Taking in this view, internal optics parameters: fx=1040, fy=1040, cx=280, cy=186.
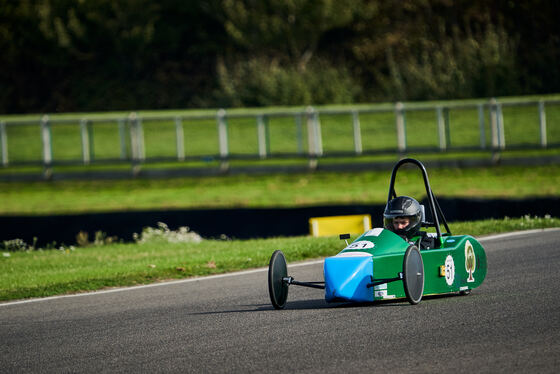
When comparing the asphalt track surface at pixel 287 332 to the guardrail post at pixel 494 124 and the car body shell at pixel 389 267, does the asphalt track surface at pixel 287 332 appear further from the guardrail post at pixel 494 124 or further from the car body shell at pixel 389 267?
the guardrail post at pixel 494 124

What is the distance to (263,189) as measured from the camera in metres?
29.0

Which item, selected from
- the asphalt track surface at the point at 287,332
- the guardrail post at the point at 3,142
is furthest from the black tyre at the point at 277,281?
the guardrail post at the point at 3,142

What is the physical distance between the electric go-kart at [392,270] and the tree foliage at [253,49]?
28.3 metres

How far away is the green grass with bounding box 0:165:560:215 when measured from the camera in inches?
1024

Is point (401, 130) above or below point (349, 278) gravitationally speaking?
above

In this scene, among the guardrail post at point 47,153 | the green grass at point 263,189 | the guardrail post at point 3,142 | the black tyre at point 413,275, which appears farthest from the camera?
the guardrail post at point 3,142

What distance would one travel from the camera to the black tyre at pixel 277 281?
975cm

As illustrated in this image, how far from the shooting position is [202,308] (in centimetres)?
1046

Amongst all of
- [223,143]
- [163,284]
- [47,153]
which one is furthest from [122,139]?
[163,284]

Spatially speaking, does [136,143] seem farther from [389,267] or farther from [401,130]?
[389,267]

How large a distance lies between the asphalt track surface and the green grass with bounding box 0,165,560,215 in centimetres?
1301

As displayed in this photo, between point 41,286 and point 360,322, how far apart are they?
5.51m

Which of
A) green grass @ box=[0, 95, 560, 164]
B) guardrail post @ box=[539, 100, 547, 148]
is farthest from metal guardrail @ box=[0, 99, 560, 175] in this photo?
green grass @ box=[0, 95, 560, 164]

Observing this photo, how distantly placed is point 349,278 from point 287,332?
1.07 metres
